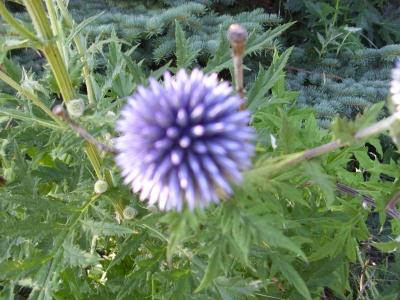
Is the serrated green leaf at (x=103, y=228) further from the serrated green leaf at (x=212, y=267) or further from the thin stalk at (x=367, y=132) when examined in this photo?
the thin stalk at (x=367, y=132)

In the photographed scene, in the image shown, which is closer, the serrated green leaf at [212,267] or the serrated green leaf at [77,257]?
the serrated green leaf at [212,267]

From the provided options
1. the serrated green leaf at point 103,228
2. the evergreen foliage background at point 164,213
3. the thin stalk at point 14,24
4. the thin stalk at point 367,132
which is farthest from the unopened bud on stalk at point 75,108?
the thin stalk at point 367,132

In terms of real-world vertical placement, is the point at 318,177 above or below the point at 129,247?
above

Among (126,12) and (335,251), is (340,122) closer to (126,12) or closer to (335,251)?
(335,251)

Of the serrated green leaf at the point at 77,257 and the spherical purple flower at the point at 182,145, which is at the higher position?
the spherical purple flower at the point at 182,145

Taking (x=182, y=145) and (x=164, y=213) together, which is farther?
(x=164, y=213)

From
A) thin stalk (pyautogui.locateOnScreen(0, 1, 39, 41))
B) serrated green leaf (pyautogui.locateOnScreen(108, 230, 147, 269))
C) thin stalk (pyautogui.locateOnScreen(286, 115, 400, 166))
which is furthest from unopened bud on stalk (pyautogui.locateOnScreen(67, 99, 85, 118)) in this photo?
thin stalk (pyautogui.locateOnScreen(286, 115, 400, 166))

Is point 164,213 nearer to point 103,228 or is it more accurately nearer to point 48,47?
point 103,228

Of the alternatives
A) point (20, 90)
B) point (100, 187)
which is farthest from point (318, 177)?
point (20, 90)
